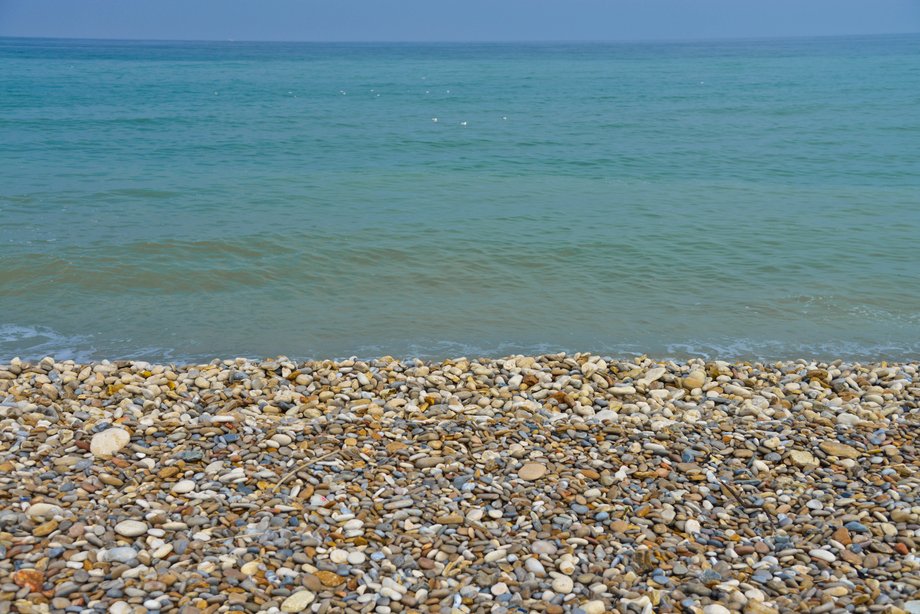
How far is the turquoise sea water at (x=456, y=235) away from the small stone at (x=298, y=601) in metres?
4.71

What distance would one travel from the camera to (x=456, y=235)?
44.7 ft

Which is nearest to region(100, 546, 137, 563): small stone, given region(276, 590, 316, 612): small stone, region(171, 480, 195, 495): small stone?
region(171, 480, 195, 495): small stone

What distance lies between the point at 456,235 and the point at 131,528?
9.26 meters

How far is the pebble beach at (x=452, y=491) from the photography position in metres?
4.45

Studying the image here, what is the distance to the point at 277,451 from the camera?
593 centimetres

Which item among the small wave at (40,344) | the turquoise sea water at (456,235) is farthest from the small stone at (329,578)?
the small wave at (40,344)

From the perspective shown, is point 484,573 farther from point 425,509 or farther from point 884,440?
point 884,440

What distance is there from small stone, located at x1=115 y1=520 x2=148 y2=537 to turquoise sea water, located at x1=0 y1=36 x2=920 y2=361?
4.17 metres

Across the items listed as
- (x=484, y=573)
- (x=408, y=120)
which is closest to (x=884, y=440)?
(x=484, y=573)

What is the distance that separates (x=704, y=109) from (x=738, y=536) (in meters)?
29.1

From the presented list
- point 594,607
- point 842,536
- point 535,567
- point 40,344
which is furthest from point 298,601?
point 40,344

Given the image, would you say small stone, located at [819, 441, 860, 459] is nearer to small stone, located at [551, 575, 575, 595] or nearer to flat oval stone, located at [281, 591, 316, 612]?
small stone, located at [551, 575, 575, 595]

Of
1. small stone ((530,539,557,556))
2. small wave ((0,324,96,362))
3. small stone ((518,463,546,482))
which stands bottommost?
small wave ((0,324,96,362))

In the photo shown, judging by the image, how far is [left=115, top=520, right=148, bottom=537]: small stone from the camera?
15.7 feet
